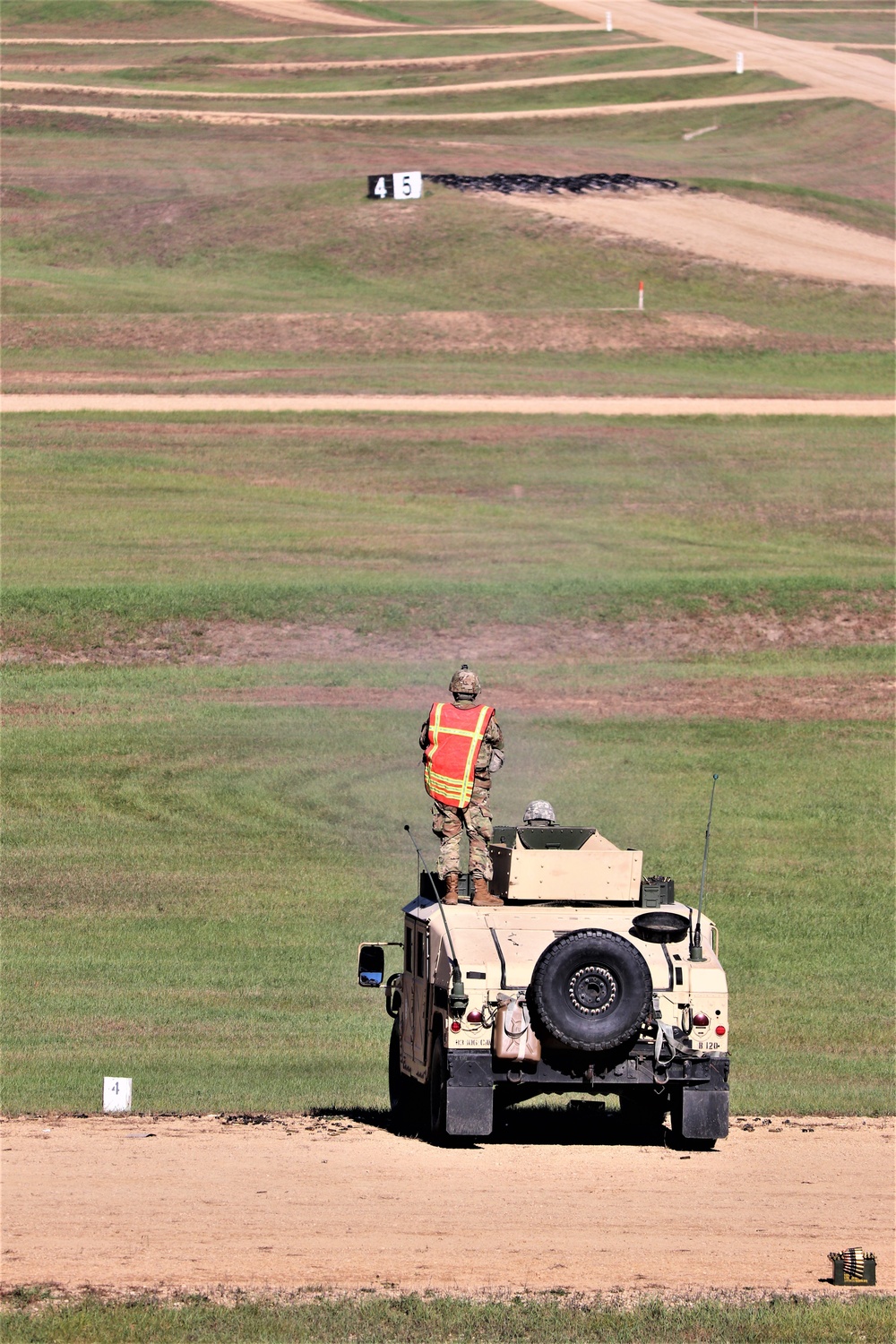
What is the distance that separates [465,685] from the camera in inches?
562

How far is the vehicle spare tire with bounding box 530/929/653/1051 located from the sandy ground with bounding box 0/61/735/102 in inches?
2999

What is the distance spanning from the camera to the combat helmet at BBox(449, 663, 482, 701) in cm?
1423

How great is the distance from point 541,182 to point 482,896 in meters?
54.3

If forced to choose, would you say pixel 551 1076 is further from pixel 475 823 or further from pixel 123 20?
pixel 123 20

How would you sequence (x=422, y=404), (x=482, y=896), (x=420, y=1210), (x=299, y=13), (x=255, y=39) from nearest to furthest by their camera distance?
→ 1. (x=420, y=1210)
2. (x=482, y=896)
3. (x=422, y=404)
4. (x=255, y=39)
5. (x=299, y=13)

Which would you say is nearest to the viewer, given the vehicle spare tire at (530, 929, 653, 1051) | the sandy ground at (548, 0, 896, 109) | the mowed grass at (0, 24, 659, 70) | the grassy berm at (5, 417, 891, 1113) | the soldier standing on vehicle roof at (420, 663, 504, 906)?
the vehicle spare tire at (530, 929, 653, 1051)

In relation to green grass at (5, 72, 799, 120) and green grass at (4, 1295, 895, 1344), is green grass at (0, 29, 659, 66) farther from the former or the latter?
green grass at (4, 1295, 895, 1344)

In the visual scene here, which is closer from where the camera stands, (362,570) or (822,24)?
(362,570)

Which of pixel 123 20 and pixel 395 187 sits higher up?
pixel 123 20

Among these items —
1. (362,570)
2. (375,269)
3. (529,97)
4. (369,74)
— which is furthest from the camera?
(369,74)

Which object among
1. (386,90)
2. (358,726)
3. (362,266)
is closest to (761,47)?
(386,90)

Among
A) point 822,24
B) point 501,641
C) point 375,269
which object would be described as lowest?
point 501,641

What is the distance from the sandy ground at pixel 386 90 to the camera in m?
85.0

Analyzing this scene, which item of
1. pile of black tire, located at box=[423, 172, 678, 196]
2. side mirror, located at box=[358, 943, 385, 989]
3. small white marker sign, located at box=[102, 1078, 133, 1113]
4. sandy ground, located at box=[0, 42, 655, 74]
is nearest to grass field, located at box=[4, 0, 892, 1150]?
small white marker sign, located at box=[102, 1078, 133, 1113]
